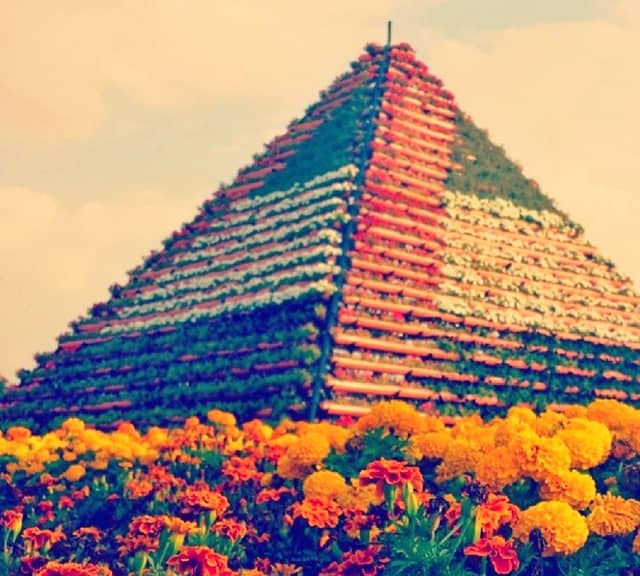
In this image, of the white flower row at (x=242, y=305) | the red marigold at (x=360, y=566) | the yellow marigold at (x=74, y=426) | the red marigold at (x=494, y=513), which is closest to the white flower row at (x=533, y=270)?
the white flower row at (x=242, y=305)

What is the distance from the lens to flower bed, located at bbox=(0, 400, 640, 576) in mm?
4629

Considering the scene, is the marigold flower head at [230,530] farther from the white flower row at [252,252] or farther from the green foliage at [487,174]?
the green foliage at [487,174]

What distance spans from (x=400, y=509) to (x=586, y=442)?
1.18m

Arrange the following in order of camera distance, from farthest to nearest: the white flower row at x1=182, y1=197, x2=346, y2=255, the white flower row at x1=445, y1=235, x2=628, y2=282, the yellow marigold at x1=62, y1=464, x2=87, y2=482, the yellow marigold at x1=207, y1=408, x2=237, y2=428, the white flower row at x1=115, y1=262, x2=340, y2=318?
1. the white flower row at x1=445, y1=235, x2=628, y2=282
2. the white flower row at x1=182, y1=197, x2=346, y2=255
3. the white flower row at x1=115, y1=262, x2=340, y2=318
4. the yellow marigold at x1=207, y1=408, x2=237, y2=428
5. the yellow marigold at x1=62, y1=464, x2=87, y2=482

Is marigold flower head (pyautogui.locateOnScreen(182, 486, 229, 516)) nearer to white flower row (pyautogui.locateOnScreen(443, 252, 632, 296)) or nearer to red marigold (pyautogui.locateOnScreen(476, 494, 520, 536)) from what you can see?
red marigold (pyautogui.locateOnScreen(476, 494, 520, 536))

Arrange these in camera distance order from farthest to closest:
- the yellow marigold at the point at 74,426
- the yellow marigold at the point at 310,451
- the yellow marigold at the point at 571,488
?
the yellow marigold at the point at 74,426 → the yellow marigold at the point at 310,451 → the yellow marigold at the point at 571,488

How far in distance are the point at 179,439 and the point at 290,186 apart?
911 centimetres

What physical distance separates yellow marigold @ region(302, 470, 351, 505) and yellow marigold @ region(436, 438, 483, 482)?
616 mm

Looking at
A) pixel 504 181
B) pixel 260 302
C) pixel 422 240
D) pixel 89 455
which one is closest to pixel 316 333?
pixel 260 302

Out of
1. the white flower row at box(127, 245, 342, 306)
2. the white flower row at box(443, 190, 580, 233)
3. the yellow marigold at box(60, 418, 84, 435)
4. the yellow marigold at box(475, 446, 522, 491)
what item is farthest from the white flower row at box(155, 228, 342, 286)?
the yellow marigold at box(475, 446, 522, 491)

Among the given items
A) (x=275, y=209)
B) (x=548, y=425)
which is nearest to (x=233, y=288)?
(x=275, y=209)

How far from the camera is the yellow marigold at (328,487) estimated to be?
18.6 ft

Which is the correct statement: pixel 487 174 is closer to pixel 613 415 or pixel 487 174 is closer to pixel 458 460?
pixel 613 415

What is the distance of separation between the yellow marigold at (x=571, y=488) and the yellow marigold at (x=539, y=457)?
0.14ft
